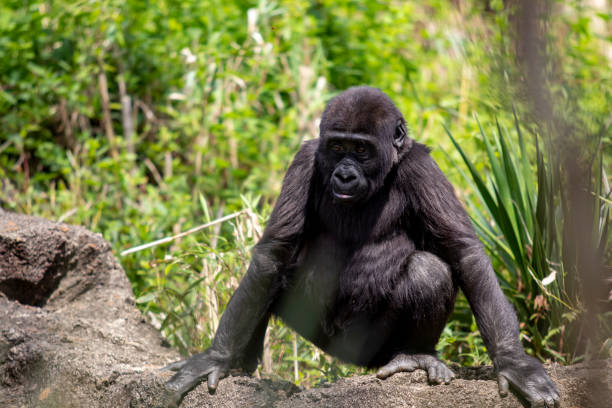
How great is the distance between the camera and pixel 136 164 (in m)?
7.82

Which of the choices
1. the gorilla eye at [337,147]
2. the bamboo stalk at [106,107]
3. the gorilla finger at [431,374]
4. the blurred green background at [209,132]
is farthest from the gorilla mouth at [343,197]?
the bamboo stalk at [106,107]

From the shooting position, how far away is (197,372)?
3.54 m

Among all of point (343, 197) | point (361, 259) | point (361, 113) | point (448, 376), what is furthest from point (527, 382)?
point (361, 113)

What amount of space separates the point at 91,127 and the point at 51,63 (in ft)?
2.63

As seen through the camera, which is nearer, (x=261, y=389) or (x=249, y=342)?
(x=261, y=389)

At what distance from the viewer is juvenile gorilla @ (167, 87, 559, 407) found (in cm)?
358

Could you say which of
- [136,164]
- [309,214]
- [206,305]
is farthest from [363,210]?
[136,164]

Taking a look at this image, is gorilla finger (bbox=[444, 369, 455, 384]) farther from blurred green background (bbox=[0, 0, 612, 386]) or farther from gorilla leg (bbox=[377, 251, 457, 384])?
blurred green background (bbox=[0, 0, 612, 386])

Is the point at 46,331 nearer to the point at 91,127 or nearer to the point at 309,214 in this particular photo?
the point at 309,214

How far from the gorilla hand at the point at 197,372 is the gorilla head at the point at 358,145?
1064 mm

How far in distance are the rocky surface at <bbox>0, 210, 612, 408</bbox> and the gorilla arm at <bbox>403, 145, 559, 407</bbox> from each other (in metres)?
0.11

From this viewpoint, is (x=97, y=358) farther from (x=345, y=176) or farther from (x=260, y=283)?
(x=345, y=176)

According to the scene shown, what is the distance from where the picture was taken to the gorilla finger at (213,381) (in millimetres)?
3479

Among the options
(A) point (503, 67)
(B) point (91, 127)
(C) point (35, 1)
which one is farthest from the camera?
(B) point (91, 127)
